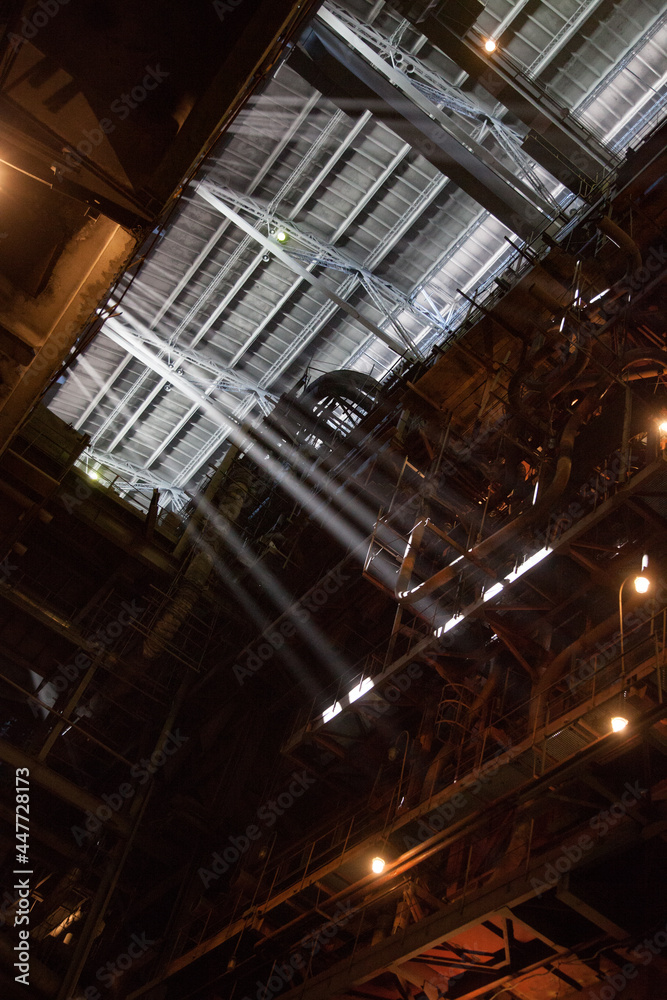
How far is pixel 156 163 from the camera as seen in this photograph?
670 centimetres

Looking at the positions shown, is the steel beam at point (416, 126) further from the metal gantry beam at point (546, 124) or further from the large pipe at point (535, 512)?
the large pipe at point (535, 512)

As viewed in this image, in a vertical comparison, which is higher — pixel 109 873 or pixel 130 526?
pixel 130 526

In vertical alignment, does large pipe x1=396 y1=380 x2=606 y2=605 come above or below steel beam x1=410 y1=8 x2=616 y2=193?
below

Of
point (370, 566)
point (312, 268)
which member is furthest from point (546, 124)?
point (370, 566)

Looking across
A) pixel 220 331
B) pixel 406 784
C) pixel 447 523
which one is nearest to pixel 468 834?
pixel 406 784

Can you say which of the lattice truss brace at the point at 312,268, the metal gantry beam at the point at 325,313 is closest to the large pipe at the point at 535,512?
the lattice truss brace at the point at 312,268

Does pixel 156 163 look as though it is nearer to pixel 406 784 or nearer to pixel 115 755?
pixel 406 784

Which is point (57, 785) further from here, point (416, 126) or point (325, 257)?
point (325, 257)

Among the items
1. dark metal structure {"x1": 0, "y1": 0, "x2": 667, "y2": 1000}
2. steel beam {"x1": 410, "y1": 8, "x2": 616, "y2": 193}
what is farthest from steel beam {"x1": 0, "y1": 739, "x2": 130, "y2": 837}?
steel beam {"x1": 410, "y1": 8, "x2": 616, "y2": 193}

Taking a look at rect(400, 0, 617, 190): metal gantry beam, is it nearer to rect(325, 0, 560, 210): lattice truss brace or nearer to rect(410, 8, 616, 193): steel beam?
rect(410, 8, 616, 193): steel beam

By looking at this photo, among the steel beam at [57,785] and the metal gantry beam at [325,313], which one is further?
the metal gantry beam at [325,313]

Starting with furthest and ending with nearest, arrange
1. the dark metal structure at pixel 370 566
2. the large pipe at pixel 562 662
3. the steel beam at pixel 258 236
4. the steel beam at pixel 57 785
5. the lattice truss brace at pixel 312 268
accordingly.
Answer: the steel beam at pixel 258 236, the lattice truss brace at pixel 312 268, the steel beam at pixel 57 785, the large pipe at pixel 562 662, the dark metal structure at pixel 370 566

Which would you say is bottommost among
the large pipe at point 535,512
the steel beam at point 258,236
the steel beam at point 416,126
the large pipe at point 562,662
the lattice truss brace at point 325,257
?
the large pipe at point 562,662

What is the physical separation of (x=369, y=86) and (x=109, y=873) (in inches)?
716
